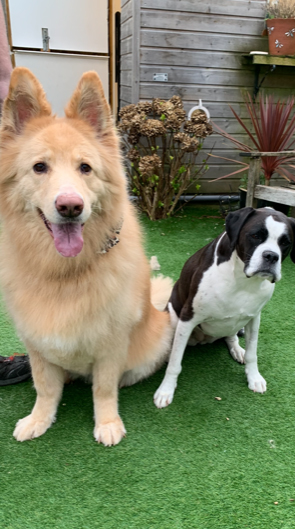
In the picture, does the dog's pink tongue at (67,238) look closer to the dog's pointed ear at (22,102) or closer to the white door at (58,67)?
the dog's pointed ear at (22,102)

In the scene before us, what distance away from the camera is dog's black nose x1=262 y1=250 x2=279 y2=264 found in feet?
5.34

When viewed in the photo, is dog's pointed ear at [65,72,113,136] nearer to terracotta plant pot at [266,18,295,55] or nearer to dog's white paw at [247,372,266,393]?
dog's white paw at [247,372,266,393]

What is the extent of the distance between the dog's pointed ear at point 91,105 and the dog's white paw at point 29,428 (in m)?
1.32

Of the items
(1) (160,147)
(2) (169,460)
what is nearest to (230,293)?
(2) (169,460)

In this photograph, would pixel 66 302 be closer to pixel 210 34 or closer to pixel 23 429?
pixel 23 429

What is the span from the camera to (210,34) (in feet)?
16.3

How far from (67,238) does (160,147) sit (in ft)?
13.1

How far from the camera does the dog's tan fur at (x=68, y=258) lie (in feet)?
4.51

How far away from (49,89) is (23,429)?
6987mm

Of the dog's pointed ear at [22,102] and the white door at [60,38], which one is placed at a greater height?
the white door at [60,38]

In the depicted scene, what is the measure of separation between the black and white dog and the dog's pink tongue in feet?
2.37

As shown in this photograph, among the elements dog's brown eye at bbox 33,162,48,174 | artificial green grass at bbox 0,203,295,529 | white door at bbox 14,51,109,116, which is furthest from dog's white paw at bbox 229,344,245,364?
white door at bbox 14,51,109,116

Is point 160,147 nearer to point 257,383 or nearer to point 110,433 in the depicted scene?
point 257,383

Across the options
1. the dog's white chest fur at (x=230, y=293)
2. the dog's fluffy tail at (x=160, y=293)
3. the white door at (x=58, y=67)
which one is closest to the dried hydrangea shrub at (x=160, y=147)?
the dog's fluffy tail at (x=160, y=293)
